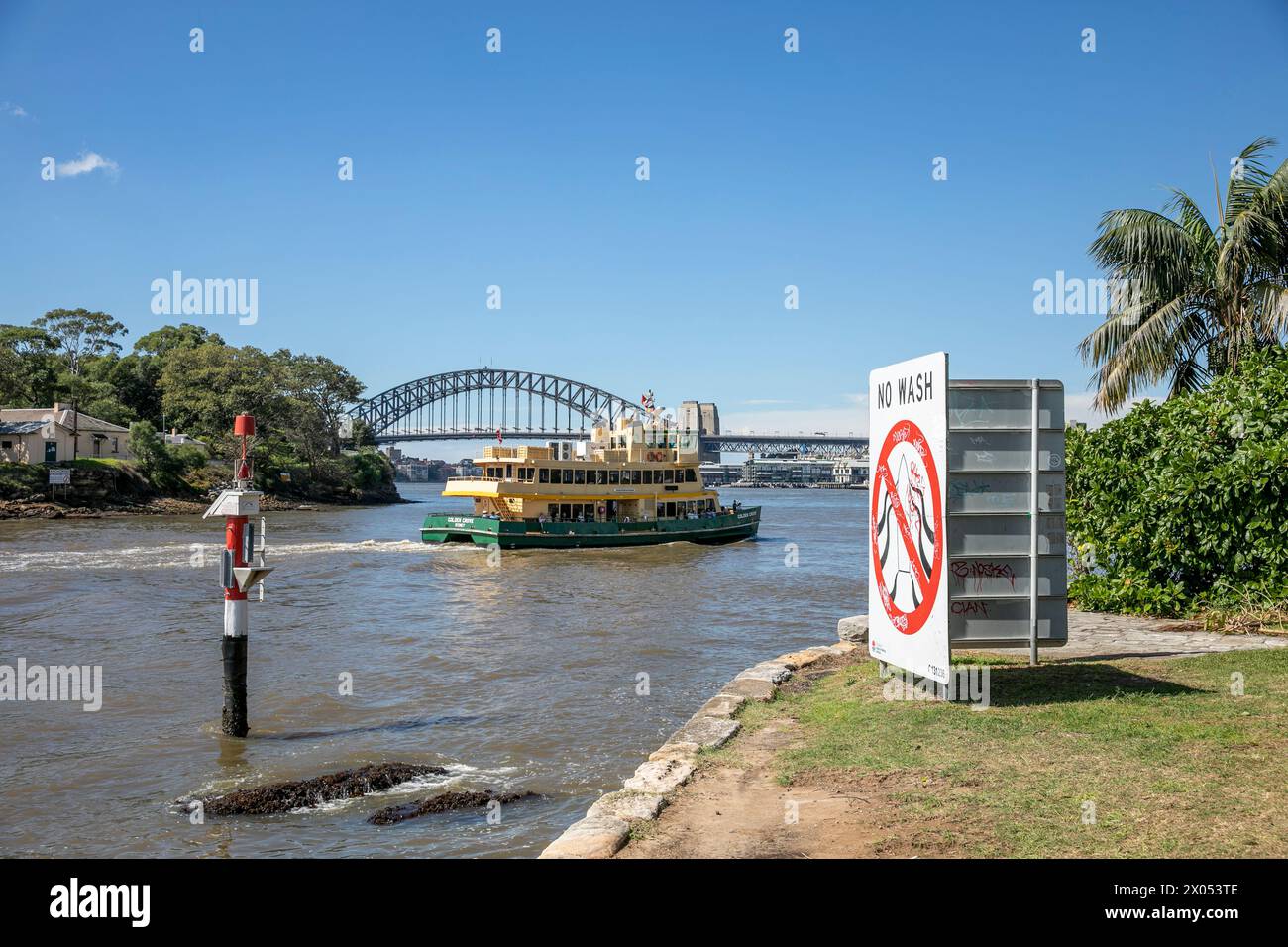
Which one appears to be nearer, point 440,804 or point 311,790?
point 440,804

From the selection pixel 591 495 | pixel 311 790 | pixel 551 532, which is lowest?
pixel 311 790

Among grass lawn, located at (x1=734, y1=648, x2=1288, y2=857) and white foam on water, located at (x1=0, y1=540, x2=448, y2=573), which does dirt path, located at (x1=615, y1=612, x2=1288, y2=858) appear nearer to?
grass lawn, located at (x1=734, y1=648, x2=1288, y2=857)

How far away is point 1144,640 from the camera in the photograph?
11.0m

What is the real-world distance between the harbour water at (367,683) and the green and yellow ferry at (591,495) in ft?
22.5

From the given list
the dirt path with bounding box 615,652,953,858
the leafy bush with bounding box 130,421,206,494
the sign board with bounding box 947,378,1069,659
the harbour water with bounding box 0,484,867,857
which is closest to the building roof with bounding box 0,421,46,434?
the leafy bush with bounding box 130,421,206,494

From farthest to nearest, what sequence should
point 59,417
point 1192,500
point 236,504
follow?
point 59,417 < point 1192,500 < point 236,504

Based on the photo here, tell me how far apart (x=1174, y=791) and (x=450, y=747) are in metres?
7.23

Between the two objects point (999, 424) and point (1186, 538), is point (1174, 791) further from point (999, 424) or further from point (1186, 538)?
point (1186, 538)

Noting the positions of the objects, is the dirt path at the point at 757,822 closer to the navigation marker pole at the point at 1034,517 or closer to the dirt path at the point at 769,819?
the dirt path at the point at 769,819

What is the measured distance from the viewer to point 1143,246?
54.2 feet

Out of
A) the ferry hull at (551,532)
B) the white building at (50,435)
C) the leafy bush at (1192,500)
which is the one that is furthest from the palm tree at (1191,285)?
the white building at (50,435)

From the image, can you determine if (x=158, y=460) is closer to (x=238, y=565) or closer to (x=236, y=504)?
(x=238, y=565)

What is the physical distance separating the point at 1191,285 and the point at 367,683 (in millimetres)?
15879

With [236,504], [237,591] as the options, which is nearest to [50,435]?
[237,591]
